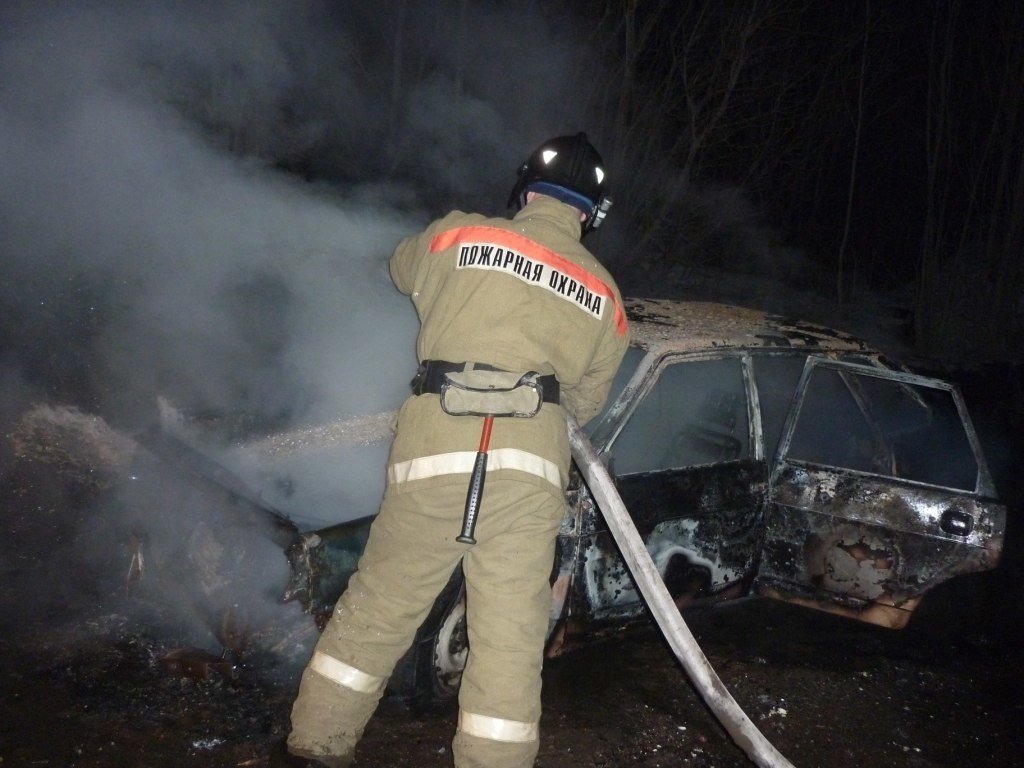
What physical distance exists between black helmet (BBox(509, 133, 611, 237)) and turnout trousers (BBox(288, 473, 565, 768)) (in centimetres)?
105

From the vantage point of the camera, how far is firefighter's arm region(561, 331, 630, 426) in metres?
2.49

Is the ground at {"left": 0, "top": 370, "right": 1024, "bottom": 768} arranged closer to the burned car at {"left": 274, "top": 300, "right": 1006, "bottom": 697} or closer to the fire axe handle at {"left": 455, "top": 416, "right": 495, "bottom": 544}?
the burned car at {"left": 274, "top": 300, "right": 1006, "bottom": 697}

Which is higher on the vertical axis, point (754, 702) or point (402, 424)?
point (402, 424)

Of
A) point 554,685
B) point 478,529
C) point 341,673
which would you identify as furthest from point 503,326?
point 554,685

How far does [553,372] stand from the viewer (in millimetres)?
2332

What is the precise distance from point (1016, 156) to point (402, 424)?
48.3 feet

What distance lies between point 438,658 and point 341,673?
0.67 meters

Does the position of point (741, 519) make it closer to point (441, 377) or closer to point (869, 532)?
point (869, 532)

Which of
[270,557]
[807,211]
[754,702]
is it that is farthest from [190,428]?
[807,211]


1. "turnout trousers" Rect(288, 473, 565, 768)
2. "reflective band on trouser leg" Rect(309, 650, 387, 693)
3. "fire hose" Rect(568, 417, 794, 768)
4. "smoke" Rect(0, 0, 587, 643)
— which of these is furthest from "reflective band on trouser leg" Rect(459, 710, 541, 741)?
"smoke" Rect(0, 0, 587, 643)

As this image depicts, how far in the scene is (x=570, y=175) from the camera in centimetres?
256

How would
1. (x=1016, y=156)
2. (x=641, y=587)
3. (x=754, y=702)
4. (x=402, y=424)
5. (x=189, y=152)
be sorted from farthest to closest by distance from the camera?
(x=1016, y=156) < (x=189, y=152) < (x=754, y=702) < (x=641, y=587) < (x=402, y=424)

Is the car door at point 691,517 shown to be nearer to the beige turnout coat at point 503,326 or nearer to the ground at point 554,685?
the ground at point 554,685

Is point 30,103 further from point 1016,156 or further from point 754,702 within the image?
point 1016,156
